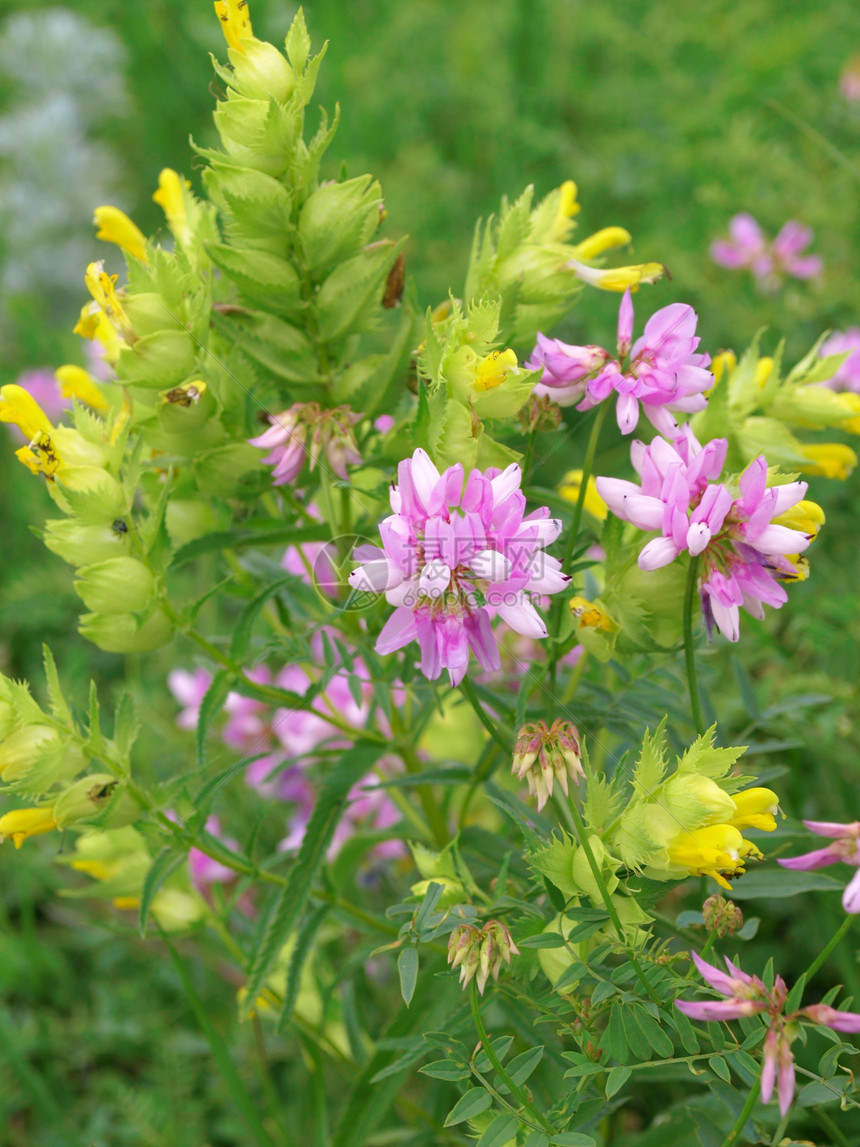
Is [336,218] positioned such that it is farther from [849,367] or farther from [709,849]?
[849,367]

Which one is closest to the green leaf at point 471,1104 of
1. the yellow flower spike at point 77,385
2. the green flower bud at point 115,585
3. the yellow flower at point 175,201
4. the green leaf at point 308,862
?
the green leaf at point 308,862

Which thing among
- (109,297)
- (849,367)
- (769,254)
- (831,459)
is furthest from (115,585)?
(769,254)

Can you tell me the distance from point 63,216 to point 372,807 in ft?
8.41

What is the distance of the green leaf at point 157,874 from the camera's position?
2.96 ft

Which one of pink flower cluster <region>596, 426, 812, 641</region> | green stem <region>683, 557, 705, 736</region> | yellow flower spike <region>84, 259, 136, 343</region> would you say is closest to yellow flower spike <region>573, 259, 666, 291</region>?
pink flower cluster <region>596, 426, 812, 641</region>

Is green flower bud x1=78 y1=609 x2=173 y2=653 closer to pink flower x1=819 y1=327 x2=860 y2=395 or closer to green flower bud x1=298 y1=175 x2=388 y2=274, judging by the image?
green flower bud x1=298 y1=175 x2=388 y2=274

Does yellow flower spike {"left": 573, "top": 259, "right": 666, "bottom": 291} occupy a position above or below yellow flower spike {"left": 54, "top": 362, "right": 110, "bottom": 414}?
above

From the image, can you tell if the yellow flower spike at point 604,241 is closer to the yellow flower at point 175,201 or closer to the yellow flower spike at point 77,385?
the yellow flower at point 175,201

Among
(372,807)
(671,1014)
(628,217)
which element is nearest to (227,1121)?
(372,807)

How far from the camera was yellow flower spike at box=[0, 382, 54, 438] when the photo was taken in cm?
90

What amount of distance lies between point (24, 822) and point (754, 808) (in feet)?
2.11

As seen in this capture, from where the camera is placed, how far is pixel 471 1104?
735 millimetres

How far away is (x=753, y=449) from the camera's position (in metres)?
0.96

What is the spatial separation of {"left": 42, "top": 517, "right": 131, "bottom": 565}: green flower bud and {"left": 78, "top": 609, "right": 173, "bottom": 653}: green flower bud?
6cm
